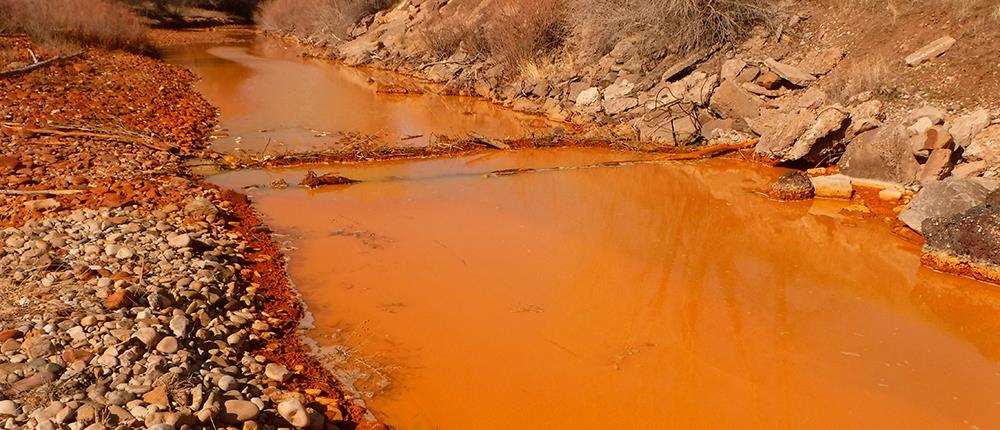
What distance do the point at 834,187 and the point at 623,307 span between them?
205 inches

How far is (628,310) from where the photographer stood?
6652 mm

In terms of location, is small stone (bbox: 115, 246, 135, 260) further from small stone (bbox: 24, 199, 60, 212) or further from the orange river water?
small stone (bbox: 24, 199, 60, 212)

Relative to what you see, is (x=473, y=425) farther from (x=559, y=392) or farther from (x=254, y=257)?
(x=254, y=257)

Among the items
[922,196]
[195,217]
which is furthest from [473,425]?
[922,196]

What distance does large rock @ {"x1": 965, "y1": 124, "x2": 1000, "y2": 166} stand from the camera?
9383mm

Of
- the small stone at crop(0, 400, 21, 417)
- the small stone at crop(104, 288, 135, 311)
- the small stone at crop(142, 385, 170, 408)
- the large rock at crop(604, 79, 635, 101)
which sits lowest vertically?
the small stone at crop(104, 288, 135, 311)

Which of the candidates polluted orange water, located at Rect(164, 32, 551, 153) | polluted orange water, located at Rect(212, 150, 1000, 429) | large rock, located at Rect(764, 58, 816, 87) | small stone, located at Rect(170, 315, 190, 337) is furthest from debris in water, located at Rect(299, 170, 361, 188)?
large rock, located at Rect(764, 58, 816, 87)

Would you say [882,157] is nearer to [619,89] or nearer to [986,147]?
[986,147]

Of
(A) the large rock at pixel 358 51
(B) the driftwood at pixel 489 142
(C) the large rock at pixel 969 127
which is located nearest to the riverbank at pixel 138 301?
(B) the driftwood at pixel 489 142

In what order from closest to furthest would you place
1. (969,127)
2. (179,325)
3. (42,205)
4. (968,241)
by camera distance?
1. (179,325)
2. (968,241)
3. (42,205)
4. (969,127)

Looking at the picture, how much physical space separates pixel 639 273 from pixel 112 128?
9532mm

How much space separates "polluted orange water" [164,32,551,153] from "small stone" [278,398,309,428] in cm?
816

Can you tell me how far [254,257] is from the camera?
7.40 m

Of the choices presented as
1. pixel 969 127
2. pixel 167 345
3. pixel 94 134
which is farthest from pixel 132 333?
pixel 969 127
